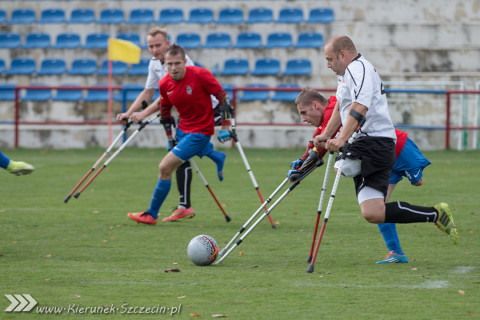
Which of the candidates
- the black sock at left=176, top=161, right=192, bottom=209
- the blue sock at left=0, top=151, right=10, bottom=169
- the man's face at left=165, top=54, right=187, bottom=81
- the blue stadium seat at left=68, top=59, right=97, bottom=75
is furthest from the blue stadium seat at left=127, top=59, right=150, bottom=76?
the blue sock at left=0, top=151, right=10, bottom=169

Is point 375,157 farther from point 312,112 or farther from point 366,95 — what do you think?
point 312,112

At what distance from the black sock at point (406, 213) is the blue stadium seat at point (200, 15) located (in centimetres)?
1878

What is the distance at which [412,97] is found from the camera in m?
18.9

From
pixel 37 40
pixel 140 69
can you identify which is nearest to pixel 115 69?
pixel 140 69

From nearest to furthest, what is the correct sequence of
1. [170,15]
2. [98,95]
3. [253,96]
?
1. [253,96]
2. [98,95]
3. [170,15]

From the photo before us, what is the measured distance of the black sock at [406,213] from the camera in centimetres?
638

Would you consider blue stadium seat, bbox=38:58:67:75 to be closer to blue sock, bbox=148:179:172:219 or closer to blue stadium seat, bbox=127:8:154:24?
blue stadium seat, bbox=127:8:154:24

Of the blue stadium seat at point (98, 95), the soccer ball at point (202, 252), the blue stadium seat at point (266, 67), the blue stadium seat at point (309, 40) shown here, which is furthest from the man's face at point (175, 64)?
the blue stadium seat at point (309, 40)

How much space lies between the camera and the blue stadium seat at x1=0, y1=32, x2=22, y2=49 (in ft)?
80.5

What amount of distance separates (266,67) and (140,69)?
12.2ft

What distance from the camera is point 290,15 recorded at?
2411 cm

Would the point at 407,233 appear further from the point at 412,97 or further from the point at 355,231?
the point at 412,97

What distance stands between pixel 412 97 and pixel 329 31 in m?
5.29

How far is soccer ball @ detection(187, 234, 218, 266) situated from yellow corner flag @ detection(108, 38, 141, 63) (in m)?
13.6
